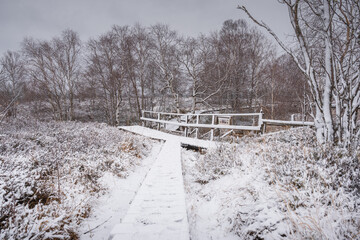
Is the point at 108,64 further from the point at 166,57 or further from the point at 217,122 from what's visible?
the point at 217,122

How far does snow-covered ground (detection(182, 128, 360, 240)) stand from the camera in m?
1.58

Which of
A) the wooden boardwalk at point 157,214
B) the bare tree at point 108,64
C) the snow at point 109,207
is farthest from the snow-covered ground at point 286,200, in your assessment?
the bare tree at point 108,64

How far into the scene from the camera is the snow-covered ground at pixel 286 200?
62.2 inches

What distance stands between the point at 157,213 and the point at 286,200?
187 centimetres

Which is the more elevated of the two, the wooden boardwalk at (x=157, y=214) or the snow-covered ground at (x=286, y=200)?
the snow-covered ground at (x=286, y=200)

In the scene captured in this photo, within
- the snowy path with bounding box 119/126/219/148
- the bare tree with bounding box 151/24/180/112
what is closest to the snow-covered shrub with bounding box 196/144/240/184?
the snowy path with bounding box 119/126/219/148

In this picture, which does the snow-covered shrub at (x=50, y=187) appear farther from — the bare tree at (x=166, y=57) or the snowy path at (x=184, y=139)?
the bare tree at (x=166, y=57)

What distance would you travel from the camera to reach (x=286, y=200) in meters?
1.95

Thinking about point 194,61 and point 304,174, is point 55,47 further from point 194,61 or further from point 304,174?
point 304,174

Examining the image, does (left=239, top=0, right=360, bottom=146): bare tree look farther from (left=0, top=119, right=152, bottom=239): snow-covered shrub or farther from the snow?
(left=0, top=119, right=152, bottom=239): snow-covered shrub

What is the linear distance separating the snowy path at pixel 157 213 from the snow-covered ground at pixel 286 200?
0.91 ft

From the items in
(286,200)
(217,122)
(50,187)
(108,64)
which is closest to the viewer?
(286,200)

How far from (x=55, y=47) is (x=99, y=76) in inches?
214

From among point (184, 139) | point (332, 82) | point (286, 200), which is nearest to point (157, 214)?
point (286, 200)
